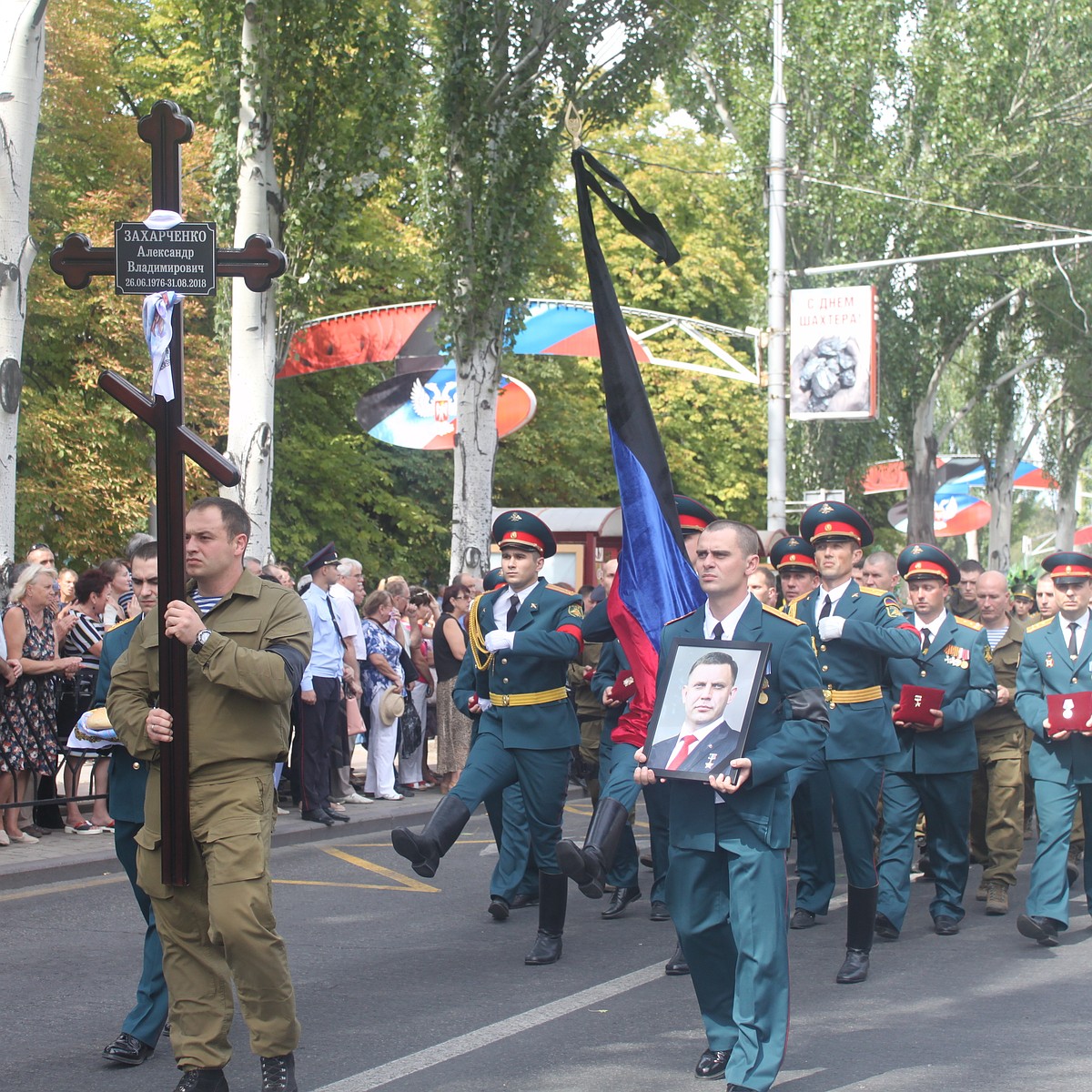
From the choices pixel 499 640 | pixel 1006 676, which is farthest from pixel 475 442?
pixel 499 640

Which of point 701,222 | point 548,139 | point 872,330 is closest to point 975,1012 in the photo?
point 548,139

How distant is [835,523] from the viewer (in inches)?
324

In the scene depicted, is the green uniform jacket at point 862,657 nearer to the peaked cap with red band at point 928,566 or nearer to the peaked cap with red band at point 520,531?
the peaked cap with red band at point 928,566

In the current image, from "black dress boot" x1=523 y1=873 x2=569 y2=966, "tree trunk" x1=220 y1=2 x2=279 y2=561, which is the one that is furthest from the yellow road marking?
"tree trunk" x1=220 y1=2 x2=279 y2=561

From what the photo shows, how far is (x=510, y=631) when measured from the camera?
27.3 ft

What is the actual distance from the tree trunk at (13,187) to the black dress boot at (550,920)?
480 cm

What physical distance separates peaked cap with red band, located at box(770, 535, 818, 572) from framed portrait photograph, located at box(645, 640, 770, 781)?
366 centimetres

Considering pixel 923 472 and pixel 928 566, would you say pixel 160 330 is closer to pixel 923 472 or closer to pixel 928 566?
pixel 928 566

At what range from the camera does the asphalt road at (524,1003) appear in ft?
19.4

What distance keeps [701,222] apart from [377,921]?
33.8 meters

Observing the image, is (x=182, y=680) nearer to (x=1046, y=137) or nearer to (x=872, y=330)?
(x=872, y=330)

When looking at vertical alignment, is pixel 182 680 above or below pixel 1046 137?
below

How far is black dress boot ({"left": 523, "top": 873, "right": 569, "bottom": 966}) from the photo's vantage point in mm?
7855

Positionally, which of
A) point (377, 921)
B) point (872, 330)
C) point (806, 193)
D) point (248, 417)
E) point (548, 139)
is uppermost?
point (806, 193)
